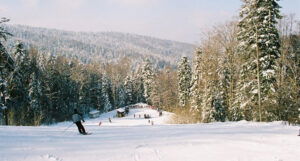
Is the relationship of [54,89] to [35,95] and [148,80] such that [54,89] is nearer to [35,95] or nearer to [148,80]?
[35,95]

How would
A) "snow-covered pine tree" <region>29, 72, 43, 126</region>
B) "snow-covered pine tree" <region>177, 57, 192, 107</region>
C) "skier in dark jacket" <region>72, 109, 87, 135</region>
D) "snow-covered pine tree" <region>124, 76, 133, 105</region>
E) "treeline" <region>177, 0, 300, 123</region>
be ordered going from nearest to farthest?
"skier in dark jacket" <region>72, 109, 87, 135</region>, "treeline" <region>177, 0, 300, 123</region>, "snow-covered pine tree" <region>29, 72, 43, 126</region>, "snow-covered pine tree" <region>177, 57, 192, 107</region>, "snow-covered pine tree" <region>124, 76, 133, 105</region>

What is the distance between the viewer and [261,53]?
27.9 m

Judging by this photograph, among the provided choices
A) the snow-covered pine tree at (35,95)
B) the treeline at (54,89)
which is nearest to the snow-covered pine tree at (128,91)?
the treeline at (54,89)

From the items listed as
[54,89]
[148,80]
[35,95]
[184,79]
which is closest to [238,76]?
Answer: [35,95]

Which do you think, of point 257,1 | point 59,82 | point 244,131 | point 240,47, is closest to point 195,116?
point 240,47

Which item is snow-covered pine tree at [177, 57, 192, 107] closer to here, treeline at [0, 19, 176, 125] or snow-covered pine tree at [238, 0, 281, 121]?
treeline at [0, 19, 176, 125]

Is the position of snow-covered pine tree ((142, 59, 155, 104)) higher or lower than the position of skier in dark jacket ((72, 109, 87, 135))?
higher

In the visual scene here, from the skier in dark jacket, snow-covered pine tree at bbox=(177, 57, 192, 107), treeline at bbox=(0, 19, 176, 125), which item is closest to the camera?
the skier in dark jacket

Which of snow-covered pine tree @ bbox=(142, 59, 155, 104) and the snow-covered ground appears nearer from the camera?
the snow-covered ground

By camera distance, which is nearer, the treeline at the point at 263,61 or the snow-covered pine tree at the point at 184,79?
the treeline at the point at 263,61

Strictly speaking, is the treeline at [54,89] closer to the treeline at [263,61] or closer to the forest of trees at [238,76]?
the forest of trees at [238,76]

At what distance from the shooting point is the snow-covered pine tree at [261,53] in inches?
1075

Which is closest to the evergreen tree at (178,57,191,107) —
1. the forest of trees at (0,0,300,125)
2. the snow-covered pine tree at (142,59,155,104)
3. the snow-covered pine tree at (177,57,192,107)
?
the snow-covered pine tree at (177,57,192,107)

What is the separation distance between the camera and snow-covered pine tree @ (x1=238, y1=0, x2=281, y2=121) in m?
27.3
